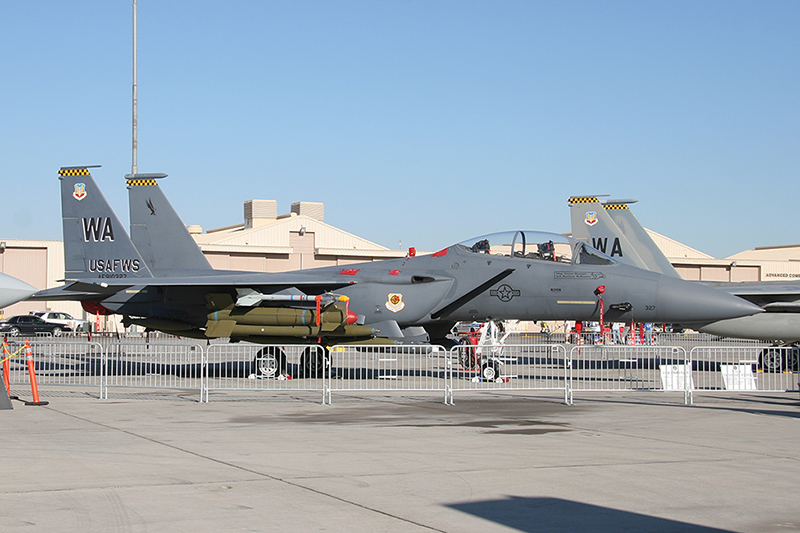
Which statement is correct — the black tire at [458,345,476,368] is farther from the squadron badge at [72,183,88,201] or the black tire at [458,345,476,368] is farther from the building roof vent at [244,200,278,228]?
the building roof vent at [244,200,278,228]

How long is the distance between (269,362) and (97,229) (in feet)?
18.1

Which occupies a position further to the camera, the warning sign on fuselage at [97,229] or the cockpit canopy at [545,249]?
the warning sign on fuselage at [97,229]

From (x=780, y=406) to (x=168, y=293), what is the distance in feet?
37.5

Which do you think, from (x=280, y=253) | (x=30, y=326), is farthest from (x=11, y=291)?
(x=280, y=253)

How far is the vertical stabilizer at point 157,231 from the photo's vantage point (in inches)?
731

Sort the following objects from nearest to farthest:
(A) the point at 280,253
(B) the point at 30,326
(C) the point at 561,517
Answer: (C) the point at 561,517, (B) the point at 30,326, (A) the point at 280,253

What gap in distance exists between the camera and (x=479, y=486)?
611 cm

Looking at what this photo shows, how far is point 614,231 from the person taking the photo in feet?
76.5

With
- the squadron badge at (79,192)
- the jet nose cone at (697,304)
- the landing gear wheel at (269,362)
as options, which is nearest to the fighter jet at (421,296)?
the jet nose cone at (697,304)

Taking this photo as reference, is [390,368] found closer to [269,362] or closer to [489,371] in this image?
[489,371]

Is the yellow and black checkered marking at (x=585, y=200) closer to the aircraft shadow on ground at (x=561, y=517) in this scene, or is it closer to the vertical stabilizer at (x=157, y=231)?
the vertical stabilizer at (x=157, y=231)

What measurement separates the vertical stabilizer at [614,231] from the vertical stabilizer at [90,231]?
38.7 feet

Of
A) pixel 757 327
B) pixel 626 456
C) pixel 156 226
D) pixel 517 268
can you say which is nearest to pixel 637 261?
pixel 757 327

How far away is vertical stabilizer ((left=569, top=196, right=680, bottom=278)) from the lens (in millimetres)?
23031
